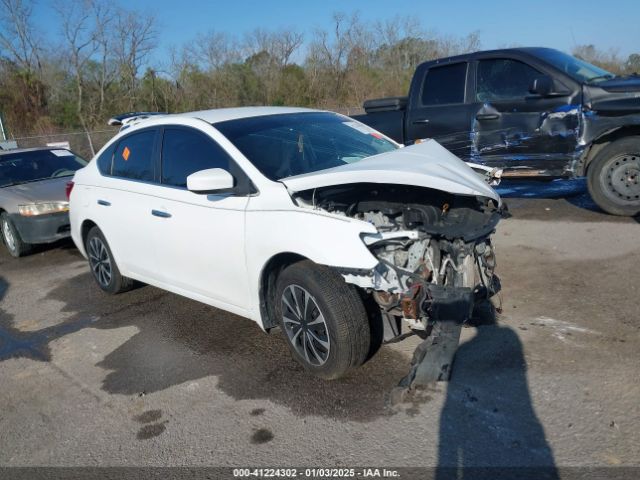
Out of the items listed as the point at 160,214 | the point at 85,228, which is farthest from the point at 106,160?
the point at 160,214

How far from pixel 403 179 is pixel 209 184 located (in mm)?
1311

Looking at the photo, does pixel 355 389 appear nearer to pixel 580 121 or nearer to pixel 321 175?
pixel 321 175

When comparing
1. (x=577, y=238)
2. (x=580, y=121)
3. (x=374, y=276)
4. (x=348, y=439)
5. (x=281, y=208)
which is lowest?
(x=348, y=439)

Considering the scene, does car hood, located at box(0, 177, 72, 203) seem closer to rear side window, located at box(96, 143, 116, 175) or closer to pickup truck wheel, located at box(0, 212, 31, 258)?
pickup truck wheel, located at box(0, 212, 31, 258)

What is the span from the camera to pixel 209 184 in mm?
3684

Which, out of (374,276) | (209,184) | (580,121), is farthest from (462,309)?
(580,121)

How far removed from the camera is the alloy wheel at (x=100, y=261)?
18.2ft

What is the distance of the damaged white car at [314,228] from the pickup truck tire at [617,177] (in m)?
3.36

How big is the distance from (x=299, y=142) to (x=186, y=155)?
0.94 meters

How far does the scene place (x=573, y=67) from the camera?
22.6ft

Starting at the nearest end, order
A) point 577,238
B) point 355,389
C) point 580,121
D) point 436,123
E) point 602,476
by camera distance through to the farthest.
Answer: point 602,476 → point 355,389 → point 577,238 → point 580,121 → point 436,123

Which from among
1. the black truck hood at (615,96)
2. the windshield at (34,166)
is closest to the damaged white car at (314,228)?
the black truck hood at (615,96)

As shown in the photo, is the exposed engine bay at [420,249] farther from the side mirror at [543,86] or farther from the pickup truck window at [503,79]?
the pickup truck window at [503,79]

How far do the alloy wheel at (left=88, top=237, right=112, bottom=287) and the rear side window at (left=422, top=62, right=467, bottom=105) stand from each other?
4.75 m
